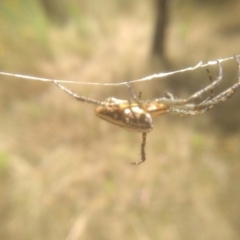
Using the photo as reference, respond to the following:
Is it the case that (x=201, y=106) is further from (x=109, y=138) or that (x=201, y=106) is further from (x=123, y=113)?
(x=109, y=138)

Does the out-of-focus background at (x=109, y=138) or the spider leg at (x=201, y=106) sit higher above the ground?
the out-of-focus background at (x=109, y=138)

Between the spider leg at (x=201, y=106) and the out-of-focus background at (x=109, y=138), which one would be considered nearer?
the spider leg at (x=201, y=106)

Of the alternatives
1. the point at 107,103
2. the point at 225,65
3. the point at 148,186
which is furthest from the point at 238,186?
the point at 107,103

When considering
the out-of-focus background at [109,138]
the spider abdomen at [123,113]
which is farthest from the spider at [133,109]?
the out-of-focus background at [109,138]

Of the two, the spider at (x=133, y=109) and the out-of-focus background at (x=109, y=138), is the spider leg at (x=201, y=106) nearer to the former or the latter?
the spider at (x=133, y=109)

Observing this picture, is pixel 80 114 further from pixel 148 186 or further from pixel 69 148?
pixel 148 186

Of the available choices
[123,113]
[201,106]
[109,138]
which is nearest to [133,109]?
[123,113]

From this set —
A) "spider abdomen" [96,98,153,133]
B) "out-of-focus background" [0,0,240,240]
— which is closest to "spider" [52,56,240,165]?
"spider abdomen" [96,98,153,133]

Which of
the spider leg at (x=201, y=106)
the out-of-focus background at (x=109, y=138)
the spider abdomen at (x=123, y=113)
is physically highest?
the out-of-focus background at (x=109, y=138)

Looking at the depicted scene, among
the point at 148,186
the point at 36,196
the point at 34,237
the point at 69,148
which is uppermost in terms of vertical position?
the point at 69,148
